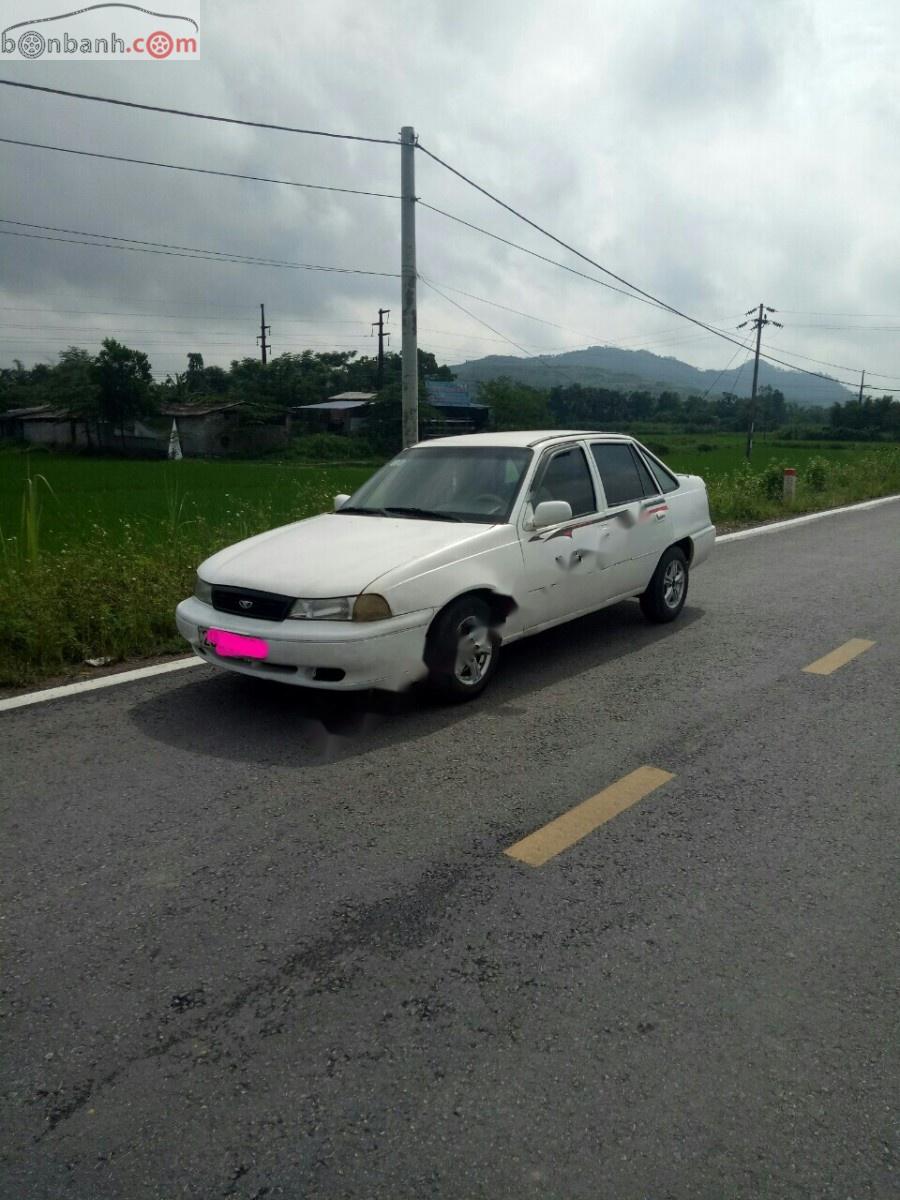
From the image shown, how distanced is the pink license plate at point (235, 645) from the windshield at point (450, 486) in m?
1.55

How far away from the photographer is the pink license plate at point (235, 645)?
15.9 ft

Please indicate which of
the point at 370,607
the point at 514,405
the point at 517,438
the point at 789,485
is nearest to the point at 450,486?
the point at 517,438

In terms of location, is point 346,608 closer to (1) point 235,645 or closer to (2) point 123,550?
(1) point 235,645

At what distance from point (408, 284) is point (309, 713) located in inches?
375

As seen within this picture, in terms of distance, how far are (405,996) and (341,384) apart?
69.4m

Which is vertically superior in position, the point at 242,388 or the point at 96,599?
the point at 242,388

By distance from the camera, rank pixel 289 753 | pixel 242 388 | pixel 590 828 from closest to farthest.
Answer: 1. pixel 590 828
2. pixel 289 753
3. pixel 242 388

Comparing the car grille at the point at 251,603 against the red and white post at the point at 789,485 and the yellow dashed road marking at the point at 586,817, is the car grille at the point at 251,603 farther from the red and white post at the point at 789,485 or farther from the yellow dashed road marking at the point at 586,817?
the red and white post at the point at 789,485

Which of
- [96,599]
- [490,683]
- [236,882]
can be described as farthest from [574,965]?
[96,599]

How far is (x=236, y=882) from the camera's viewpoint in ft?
11.0

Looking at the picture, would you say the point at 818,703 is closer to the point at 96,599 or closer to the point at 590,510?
the point at 590,510

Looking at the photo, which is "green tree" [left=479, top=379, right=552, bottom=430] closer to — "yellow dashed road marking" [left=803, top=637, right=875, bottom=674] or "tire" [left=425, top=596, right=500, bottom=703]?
"yellow dashed road marking" [left=803, top=637, right=875, bottom=674]

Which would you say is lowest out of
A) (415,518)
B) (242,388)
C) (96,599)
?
(96,599)

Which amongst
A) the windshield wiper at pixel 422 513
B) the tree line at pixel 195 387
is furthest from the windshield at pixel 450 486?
the tree line at pixel 195 387
